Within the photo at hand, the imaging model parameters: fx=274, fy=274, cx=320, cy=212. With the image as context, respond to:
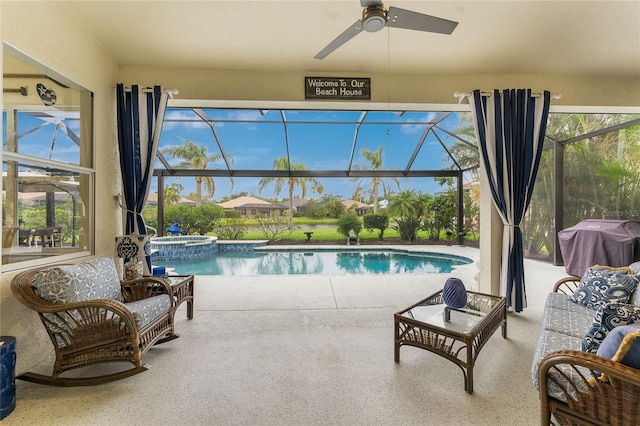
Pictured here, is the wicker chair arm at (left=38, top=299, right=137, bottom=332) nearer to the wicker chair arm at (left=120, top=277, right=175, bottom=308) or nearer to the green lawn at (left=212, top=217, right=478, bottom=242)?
the wicker chair arm at (left=120, top=277, right=175, bottom=308)

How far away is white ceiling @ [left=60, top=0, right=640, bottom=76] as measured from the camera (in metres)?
2.45

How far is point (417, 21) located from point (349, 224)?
980 centimetres

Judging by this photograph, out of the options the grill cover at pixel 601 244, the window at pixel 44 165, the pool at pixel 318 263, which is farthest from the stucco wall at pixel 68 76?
the grill cover at pixel 601 244

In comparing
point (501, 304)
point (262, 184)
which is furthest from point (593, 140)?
point (262, 184)

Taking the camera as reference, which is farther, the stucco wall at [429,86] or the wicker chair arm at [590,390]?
the stucco wall at [429,86]

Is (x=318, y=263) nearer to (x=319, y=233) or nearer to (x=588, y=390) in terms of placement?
(x=319, y=233)

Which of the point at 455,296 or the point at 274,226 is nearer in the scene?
the point at 455,296

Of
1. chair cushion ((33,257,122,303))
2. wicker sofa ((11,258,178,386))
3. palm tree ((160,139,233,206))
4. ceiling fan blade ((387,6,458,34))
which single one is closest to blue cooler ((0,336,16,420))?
wicker sofa ((11,258,178,386))

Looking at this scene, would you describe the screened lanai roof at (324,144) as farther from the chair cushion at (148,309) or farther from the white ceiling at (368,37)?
the chair cushion at (148,309)

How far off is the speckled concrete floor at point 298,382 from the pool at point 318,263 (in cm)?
398

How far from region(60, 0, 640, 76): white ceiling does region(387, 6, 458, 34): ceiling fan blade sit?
613 millimetres

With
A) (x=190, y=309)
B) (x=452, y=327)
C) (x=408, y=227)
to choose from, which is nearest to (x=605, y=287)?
(x=452, y=327)

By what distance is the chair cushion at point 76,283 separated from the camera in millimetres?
1979

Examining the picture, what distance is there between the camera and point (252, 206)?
12.2 meters
